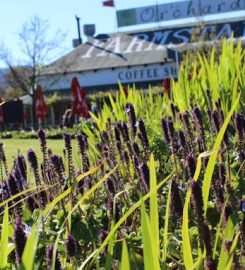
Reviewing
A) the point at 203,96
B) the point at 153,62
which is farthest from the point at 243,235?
the point at 153,62

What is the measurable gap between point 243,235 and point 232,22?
51346mm

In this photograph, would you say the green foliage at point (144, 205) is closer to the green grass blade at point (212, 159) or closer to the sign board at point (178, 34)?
the green grass blade at point (212, 159)

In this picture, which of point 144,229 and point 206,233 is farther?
point 206,233

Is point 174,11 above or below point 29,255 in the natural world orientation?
above

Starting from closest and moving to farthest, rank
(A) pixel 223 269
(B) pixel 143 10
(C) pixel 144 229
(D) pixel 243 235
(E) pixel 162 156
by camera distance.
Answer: (C) pixel 144 229 → (A) pixel 223 269 → (D) pixel 243 235 → (E) pixel 162 156 → (B) pixel 143 10

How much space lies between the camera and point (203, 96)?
473 cm

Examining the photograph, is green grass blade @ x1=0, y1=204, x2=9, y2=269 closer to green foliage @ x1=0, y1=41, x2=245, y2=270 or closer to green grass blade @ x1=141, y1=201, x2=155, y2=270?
green foliage @ x1=0, y1=41, x2=245, y2=270

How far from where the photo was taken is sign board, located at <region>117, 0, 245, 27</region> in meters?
55.2

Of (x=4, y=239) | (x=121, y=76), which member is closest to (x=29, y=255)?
(x=4, y=239)

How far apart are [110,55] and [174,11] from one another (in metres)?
8.85

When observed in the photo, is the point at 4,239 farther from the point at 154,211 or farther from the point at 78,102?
the point at 78,102

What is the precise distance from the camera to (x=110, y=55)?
52125 mm

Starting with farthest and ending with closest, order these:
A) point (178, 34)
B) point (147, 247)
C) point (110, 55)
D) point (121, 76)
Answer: point (110, 55) → point (178, 34) → point (121, 76) → point (147, 247)

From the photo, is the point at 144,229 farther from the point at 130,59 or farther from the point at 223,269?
the point at 130,59
